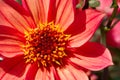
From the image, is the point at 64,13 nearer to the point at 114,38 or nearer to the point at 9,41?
A: the point at 9,41

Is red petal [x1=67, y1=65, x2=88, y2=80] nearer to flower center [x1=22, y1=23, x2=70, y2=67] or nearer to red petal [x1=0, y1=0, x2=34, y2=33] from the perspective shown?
flower center [x1=22, y1=23, x2=70, y2=67]

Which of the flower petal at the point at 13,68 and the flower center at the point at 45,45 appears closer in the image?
the flower petal at the point at 13,68

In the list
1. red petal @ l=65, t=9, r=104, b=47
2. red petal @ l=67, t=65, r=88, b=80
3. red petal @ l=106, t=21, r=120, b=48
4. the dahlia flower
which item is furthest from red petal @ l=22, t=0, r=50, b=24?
red petal @ l=106, t=21, r=120, b=48

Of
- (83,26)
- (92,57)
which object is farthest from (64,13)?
(92,57)

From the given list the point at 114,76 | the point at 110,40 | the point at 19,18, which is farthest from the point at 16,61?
the point at 114,76

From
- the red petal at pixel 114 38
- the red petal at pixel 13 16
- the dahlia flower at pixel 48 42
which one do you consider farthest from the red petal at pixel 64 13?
the red petal at pixel 114 38

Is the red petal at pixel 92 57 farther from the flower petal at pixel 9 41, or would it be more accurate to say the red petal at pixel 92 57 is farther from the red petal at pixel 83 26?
the flower petal at pixel 9 41

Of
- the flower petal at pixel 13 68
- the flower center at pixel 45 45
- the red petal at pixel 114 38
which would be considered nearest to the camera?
the flower petal at pixel 13 68
